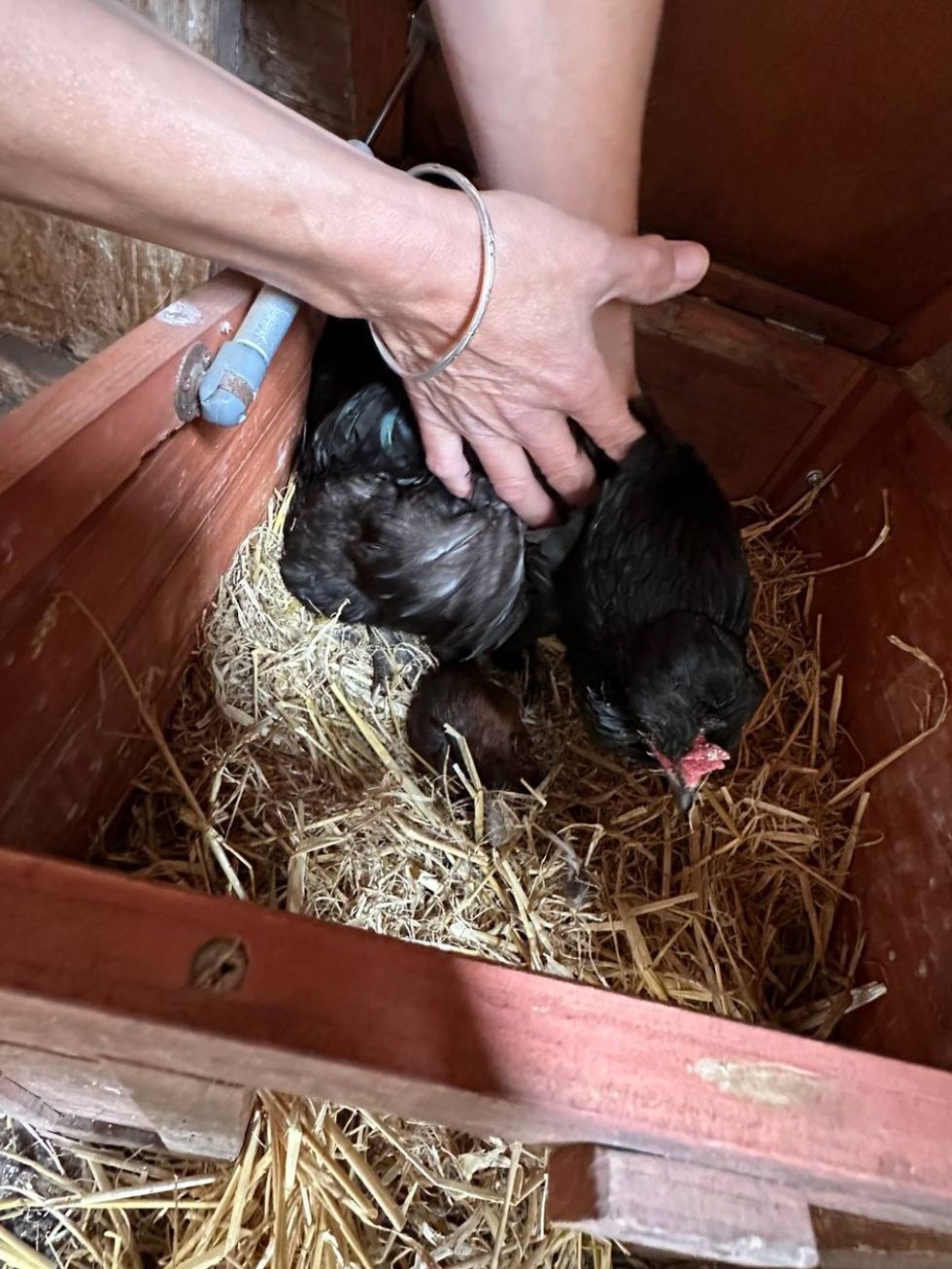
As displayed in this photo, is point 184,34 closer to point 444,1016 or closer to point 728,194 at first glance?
point 728,194

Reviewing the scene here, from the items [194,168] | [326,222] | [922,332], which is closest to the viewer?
[194,168]

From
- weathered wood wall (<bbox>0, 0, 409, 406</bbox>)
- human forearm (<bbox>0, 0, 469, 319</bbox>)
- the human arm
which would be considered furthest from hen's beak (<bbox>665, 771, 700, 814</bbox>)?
weathered wood wall (<bbox>0, 0, 409, 406</bbox>)

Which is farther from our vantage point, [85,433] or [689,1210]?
[85,433]

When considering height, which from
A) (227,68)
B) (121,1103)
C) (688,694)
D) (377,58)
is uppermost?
(377,58)

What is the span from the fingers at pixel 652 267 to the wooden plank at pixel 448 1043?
31.9 inches

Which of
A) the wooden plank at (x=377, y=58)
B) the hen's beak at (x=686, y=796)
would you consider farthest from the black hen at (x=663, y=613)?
the wooden plank at (x=377, y=58)

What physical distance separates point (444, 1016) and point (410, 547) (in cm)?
84

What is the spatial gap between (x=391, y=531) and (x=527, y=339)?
0.43 m

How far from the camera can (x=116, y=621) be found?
0.90 metres

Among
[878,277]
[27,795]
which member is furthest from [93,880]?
[878,277]

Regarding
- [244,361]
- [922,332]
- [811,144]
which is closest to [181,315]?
[244,361]

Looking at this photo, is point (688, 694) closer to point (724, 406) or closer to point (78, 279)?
point (724, 406)

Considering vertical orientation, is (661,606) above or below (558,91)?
below

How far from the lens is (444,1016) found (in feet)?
1.68
